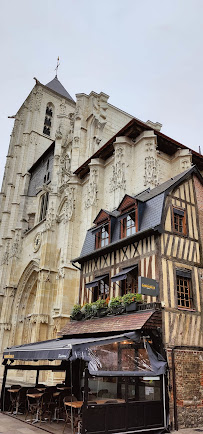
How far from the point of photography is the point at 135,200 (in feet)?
41.2

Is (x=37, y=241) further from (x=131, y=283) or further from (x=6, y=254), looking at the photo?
(x=131, y=283)

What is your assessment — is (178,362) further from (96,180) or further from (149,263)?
(96,180)

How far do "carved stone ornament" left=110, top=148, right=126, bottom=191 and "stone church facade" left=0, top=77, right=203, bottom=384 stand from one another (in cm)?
6

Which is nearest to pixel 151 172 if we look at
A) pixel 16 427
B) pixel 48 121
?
pixel 16 427

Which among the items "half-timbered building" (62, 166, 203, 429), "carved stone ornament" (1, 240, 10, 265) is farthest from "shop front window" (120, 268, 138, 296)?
"carved stone ornament" (1, 240, 10, 265)

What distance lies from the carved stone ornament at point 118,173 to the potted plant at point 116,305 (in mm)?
8009

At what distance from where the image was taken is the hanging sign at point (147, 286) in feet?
31.8

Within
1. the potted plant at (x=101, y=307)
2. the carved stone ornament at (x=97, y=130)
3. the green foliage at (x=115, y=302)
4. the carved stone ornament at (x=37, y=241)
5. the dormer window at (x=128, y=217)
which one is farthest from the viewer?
the carved stone ornament at (x=37, y=241)

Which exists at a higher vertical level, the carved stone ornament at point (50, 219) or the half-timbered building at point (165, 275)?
the carved stone ornament at point (50, 219)

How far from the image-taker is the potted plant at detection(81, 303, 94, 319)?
40.5 ft

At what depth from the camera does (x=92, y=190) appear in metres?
20.5

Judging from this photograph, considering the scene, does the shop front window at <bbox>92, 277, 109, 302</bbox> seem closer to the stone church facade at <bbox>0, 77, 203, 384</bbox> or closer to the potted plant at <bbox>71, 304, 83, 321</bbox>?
the potted plant at <bbox>71, 304, 83, 321</bbox>

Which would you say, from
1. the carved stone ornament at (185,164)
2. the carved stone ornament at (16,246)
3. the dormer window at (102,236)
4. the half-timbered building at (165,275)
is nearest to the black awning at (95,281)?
the half-timbered building at (165,275)

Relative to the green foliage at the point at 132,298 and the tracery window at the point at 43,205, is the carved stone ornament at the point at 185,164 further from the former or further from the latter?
the tracery window at the point at 43,205
